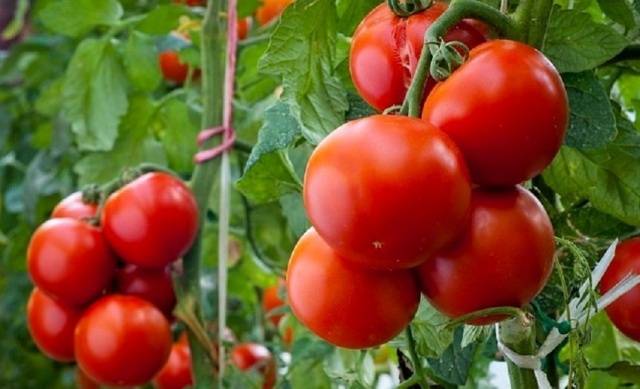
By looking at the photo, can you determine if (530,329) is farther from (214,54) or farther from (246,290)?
(246,290)

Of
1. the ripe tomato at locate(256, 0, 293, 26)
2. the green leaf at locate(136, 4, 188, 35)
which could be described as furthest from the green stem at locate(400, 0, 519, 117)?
the ripe tomato at locate(256, 0, 293, 26)

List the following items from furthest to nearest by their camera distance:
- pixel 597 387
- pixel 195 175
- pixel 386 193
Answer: pixel 195 175 < pixel 597 387 < pixel 386 193

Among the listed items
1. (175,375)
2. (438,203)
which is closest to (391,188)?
(438,203)

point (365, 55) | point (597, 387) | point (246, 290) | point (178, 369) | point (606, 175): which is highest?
point (365, 55)

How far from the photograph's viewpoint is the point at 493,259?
1.34ft

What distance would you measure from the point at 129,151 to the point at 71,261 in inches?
9.3

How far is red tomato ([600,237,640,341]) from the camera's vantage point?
0.55 metres

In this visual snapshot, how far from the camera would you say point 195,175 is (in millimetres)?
974

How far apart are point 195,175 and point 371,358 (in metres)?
0.24

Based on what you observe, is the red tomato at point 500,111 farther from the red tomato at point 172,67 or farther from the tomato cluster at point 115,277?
the red tomato at point 172,67

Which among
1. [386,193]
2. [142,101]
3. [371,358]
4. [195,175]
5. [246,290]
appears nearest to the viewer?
[386,193]

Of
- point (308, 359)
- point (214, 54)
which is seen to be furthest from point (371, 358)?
point (214, 54)

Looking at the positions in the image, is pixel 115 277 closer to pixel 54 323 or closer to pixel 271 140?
pixel 54 323

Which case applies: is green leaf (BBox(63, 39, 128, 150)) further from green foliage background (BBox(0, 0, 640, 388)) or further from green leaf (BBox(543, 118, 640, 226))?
green leaf (BBox(543, 118, 640, 226))
